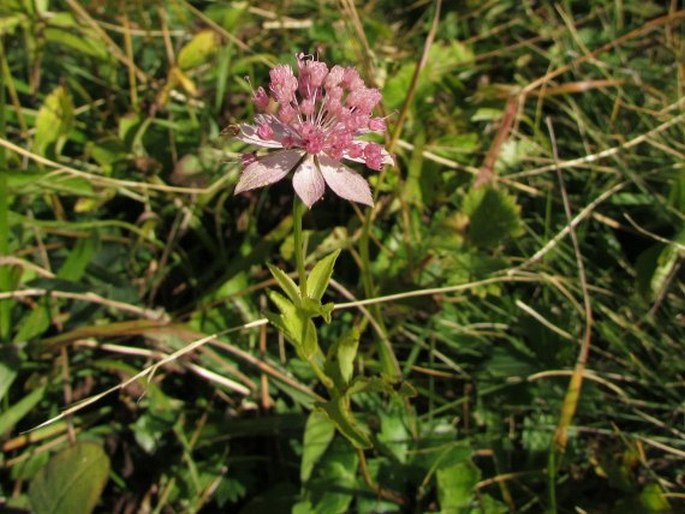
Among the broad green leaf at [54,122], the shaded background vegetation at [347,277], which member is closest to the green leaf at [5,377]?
the shaded background vegetation at [347,277]

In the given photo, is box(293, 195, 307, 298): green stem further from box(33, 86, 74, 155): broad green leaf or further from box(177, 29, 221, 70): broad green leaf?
box(177, 29, 221, 70): broad green leaf

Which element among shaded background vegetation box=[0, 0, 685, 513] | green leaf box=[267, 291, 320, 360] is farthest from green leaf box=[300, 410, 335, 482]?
green leaf box=[267, 291, 320, 360]

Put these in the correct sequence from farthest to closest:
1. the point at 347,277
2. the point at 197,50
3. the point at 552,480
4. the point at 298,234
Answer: the point at 197,50, the point at 347,277, the point at 552,480, the point at 298,234

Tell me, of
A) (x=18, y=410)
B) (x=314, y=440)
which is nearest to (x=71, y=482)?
(x=18, y=410)

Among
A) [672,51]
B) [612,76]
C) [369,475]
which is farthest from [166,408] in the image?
[672,51]

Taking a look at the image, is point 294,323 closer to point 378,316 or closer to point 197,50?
point 378,316

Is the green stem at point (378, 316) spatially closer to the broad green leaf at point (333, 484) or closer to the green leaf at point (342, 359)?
the broad green leaf at point (333, 484)
